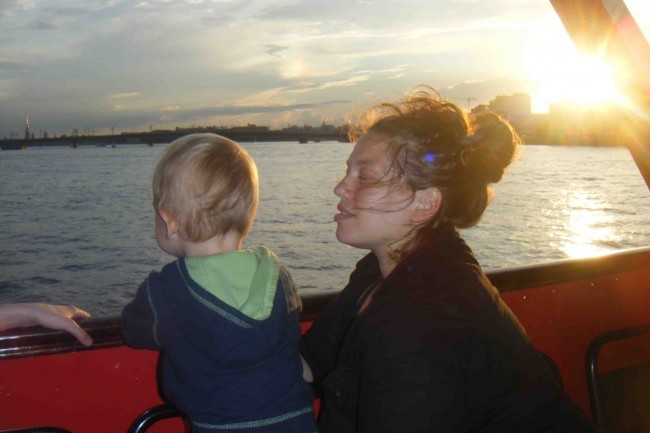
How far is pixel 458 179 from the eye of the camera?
5.05 feet

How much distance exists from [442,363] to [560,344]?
163 centimetres

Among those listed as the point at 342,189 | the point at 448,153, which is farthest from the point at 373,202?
the point at 448,153

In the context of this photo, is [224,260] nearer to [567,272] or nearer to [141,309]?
[141,309]

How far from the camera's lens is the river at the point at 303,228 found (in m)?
8.41

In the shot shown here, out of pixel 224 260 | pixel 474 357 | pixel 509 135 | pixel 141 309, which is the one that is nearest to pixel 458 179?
pixel 509 135

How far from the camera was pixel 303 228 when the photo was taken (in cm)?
1388

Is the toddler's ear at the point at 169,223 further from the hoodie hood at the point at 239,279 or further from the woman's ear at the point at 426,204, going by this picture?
the woman's ear at the point at 426,204

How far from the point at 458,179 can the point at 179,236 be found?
1.99ft

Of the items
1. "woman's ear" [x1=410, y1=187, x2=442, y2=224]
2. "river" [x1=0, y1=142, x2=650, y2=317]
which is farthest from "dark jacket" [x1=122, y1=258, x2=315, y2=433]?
"river" [x1=0, y1=142, x2=650, y2=317]

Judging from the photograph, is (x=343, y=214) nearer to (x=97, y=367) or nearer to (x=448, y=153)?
(x=448, y=153)

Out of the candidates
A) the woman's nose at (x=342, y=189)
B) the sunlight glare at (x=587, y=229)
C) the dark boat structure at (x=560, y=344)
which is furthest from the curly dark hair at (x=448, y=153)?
the sunlight glare at (x=587, y=229)

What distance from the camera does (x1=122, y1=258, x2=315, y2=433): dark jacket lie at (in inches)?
60.6

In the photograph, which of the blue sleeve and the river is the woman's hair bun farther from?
the river

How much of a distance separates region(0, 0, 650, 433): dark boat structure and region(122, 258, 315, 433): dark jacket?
0.96 feet
